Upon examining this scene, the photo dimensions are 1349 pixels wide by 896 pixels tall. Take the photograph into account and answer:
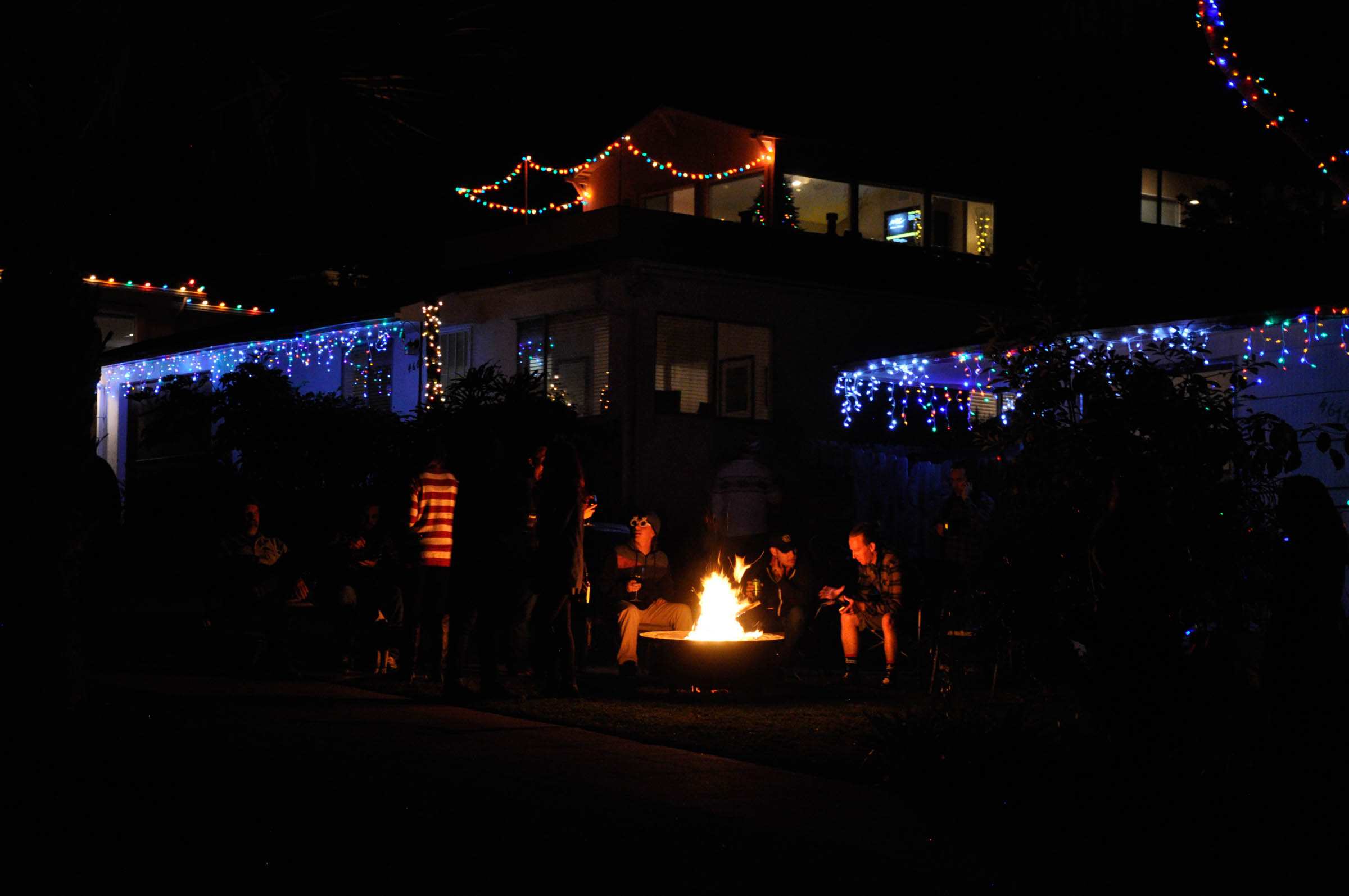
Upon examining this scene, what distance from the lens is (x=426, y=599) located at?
13000 mm

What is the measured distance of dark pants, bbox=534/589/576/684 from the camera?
39.3ft

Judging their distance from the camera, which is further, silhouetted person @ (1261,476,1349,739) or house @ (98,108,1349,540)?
house @ (98,108,1349,540)

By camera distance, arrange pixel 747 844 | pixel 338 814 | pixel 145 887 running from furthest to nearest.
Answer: pixel 338 814 < pixel 747 844 < pixel 145 887

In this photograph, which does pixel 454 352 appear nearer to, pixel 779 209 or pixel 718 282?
pixel 718 282

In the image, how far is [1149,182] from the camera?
30359 millimetres

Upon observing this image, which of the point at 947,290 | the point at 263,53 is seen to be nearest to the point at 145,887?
the point at 263,53

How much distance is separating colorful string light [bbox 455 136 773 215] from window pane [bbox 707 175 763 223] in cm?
20

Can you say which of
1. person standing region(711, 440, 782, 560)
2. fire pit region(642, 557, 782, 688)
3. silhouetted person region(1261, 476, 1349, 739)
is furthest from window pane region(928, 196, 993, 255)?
silhouetted person region(1261, 476, 1349, 739)

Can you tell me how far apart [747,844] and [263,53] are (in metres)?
5.11

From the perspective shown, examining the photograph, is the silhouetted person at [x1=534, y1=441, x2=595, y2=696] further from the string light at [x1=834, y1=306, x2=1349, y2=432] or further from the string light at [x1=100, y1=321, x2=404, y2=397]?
the string light at [x1=100, y1=321, x2=404, y2=397]

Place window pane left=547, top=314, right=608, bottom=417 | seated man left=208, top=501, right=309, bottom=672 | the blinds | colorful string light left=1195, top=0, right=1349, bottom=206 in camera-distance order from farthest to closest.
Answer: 1. the blinds
2. window pane left=547, top=314, right=608, bottom=417
3. seated man left=208, top=501, right=309, bottom=672
4. colorful string light left=1195, top=0, right=1349, bottom=206

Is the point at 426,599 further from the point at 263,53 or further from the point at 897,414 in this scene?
the point at 897,414

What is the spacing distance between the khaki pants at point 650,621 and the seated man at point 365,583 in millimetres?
2155

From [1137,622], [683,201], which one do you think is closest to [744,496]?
[683,201]
